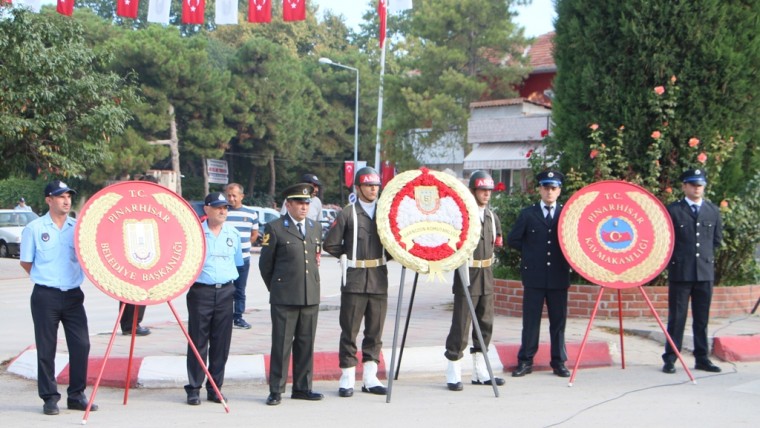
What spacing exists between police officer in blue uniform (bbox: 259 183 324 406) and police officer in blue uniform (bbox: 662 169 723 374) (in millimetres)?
3603

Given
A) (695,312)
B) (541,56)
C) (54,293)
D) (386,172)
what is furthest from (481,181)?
(386,172)

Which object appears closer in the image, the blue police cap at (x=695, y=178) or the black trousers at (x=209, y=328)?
the black trousers at (x=209, y=328)

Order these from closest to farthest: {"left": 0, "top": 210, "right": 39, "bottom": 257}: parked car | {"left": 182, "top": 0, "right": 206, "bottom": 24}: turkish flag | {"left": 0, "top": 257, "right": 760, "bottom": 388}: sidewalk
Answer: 1. {"left": 0, "top": 257, "right": 760, "bottom": 388}: sidewalk
2. {"left": 182, "top": 0, "right": 206, "bottom": 24}: turkish flag
3. {"left": 0, "top": 210, "right": 39, "bottom": 257}: parked car

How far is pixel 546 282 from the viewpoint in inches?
352

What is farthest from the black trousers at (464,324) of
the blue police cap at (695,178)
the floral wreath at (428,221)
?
the blue police cap at (695,178)

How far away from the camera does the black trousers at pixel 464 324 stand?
325 inches

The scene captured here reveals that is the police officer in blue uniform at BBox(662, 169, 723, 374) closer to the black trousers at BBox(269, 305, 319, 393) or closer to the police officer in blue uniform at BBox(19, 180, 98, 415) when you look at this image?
the black trousers at BBox(269, 305, 319, 393)

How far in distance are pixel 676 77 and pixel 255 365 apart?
6.87m

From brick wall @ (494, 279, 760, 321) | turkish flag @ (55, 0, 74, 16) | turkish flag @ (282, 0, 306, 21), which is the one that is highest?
turkish flag @ (282, 0, 306, 21)

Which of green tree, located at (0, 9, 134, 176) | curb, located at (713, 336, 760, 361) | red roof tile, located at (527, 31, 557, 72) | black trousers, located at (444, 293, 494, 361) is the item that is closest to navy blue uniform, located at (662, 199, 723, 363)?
curb, located at (713, 336, 760, 361)

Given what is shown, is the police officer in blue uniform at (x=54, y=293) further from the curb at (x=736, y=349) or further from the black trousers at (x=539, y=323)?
the curb at (x=736, y=349)

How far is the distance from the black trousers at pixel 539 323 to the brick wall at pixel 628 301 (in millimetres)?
2831

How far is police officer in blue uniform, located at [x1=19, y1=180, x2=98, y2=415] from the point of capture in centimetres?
722

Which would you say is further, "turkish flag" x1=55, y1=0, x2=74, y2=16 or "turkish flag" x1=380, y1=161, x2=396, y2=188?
"turkish flag" x1=380, y1=161, x2=396, y2=188
